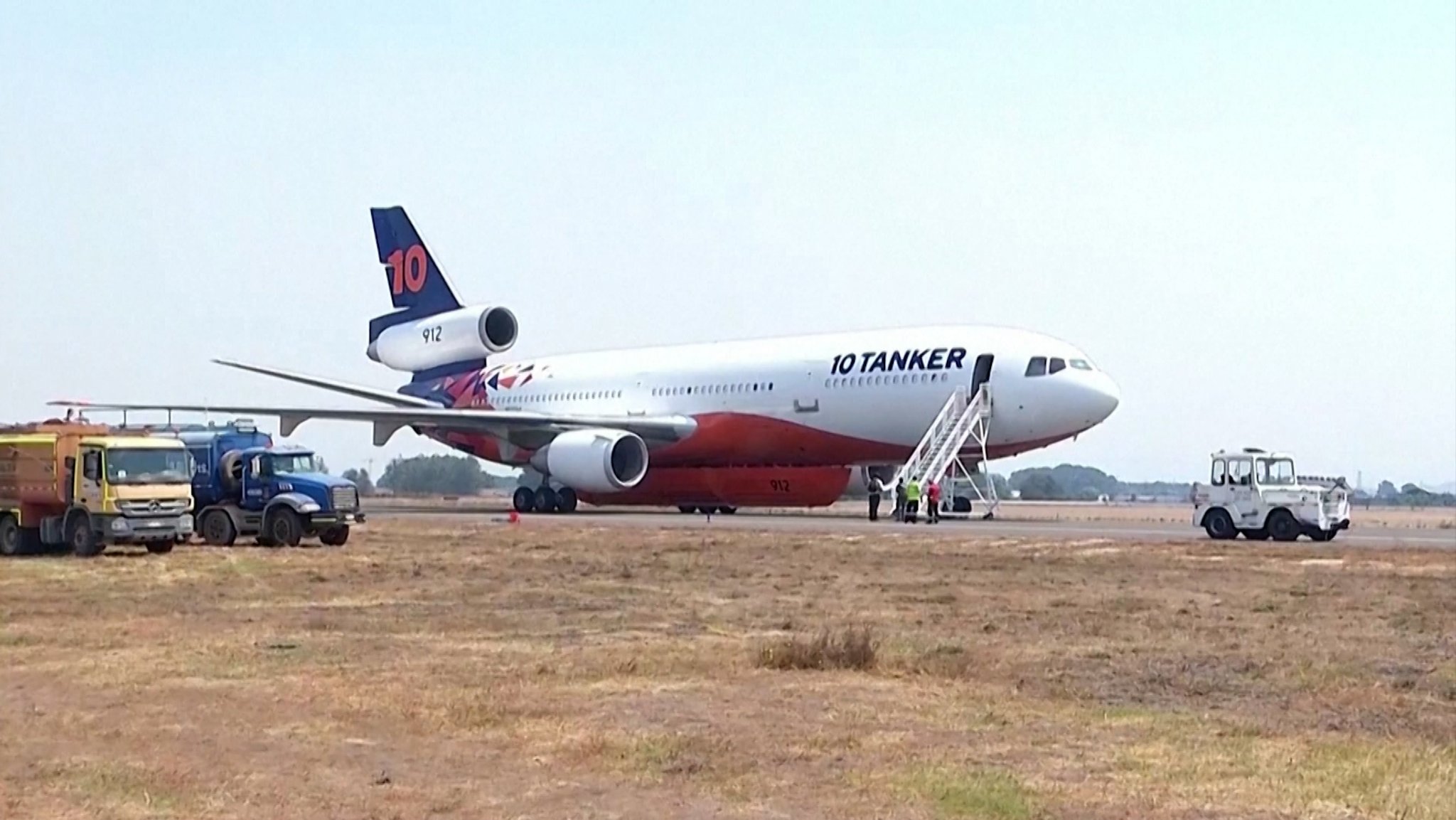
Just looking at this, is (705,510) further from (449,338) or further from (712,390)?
(449,338)

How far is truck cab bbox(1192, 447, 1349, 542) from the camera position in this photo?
28.6 m

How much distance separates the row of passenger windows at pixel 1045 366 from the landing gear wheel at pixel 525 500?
13.7 meters

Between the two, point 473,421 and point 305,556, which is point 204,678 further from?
point 473,421

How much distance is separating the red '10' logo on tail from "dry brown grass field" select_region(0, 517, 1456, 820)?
105ft

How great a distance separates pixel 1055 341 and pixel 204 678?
27574 millimetres

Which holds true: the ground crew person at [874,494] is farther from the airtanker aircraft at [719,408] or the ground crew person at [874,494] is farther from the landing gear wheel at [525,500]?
the landing gear wheel at [525,500]

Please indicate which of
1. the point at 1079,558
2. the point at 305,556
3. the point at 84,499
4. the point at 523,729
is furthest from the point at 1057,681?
the point at 84,499

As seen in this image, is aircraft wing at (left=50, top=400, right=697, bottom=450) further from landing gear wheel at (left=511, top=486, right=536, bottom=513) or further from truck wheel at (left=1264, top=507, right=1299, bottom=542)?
truck wheel at (left=1264, top=507, right=1299, bottom=542)

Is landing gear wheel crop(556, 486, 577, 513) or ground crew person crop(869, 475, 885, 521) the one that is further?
landing gear wheel crop(556, 486, 577, 513)

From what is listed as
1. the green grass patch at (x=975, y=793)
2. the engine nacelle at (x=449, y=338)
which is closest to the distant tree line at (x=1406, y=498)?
the engine nacelle at (x=449, y=338)

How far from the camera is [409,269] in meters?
52.8

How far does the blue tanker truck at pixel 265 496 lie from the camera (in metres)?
27.1

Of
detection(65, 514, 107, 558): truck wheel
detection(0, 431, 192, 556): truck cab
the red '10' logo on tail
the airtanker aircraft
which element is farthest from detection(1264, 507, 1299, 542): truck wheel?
the red '10' logo on tail

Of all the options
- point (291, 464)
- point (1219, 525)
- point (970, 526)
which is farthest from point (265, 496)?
point (1219, 525)
